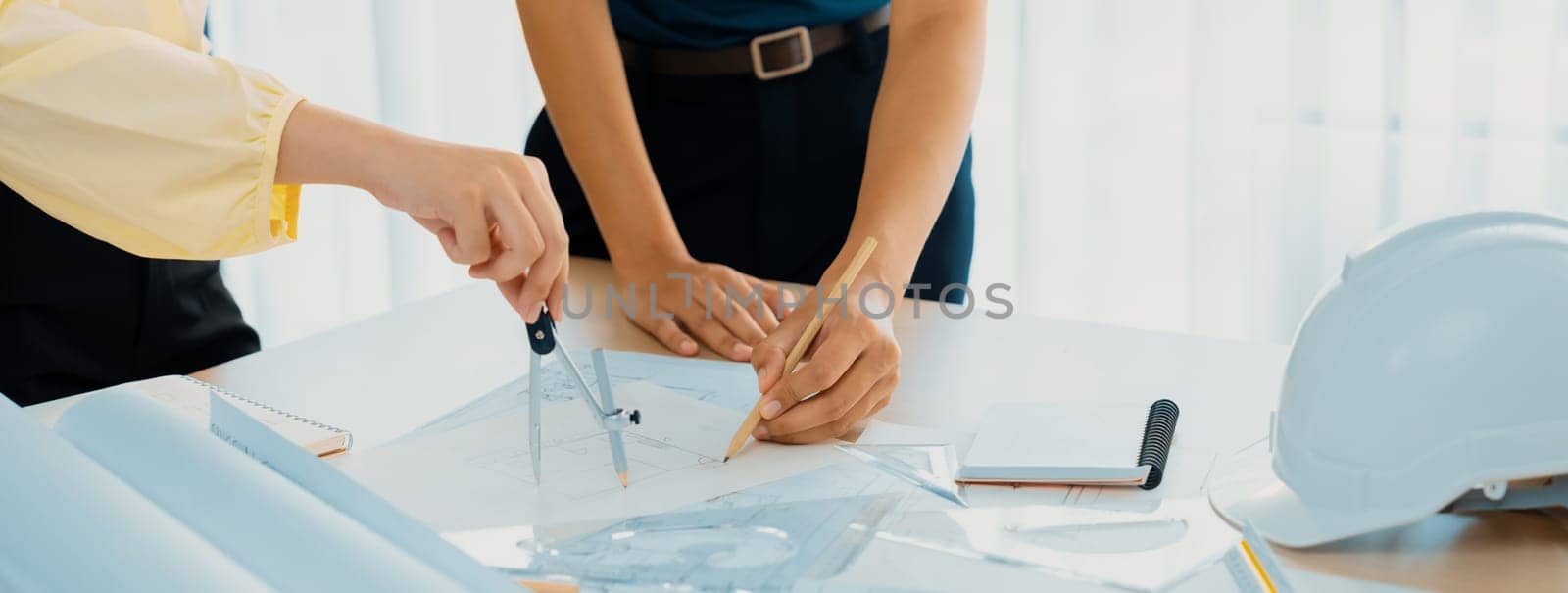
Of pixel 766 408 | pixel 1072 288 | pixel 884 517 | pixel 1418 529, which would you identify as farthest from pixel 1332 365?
pixel 1072 288

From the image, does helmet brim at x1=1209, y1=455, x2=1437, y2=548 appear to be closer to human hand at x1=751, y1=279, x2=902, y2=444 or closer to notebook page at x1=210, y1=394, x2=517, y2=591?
human hand at x1=751, y1=279, x2=902, y2=444

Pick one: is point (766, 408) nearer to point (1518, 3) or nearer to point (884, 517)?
point (884, 517)

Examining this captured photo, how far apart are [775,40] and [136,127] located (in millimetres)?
721

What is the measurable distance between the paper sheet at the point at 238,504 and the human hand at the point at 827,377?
397mm

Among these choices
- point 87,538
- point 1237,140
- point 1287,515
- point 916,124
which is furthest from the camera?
point 1237,140

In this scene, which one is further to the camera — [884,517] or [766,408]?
[766,408]

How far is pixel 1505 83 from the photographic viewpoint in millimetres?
2125

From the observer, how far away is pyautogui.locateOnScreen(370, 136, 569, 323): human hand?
91 cm

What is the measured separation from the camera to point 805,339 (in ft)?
3.47

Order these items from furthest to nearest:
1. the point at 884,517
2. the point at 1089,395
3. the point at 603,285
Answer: the point at 603,285
the point at 1089,395
the point at 884,517

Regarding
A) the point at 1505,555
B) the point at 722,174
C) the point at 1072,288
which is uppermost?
the point at 722,174

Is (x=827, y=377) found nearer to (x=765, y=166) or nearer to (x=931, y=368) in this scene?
(x=931, y=368)

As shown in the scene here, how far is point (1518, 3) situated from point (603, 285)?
154 centimetres

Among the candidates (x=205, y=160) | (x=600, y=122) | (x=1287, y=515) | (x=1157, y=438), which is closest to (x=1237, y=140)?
(x=600, y=122)
